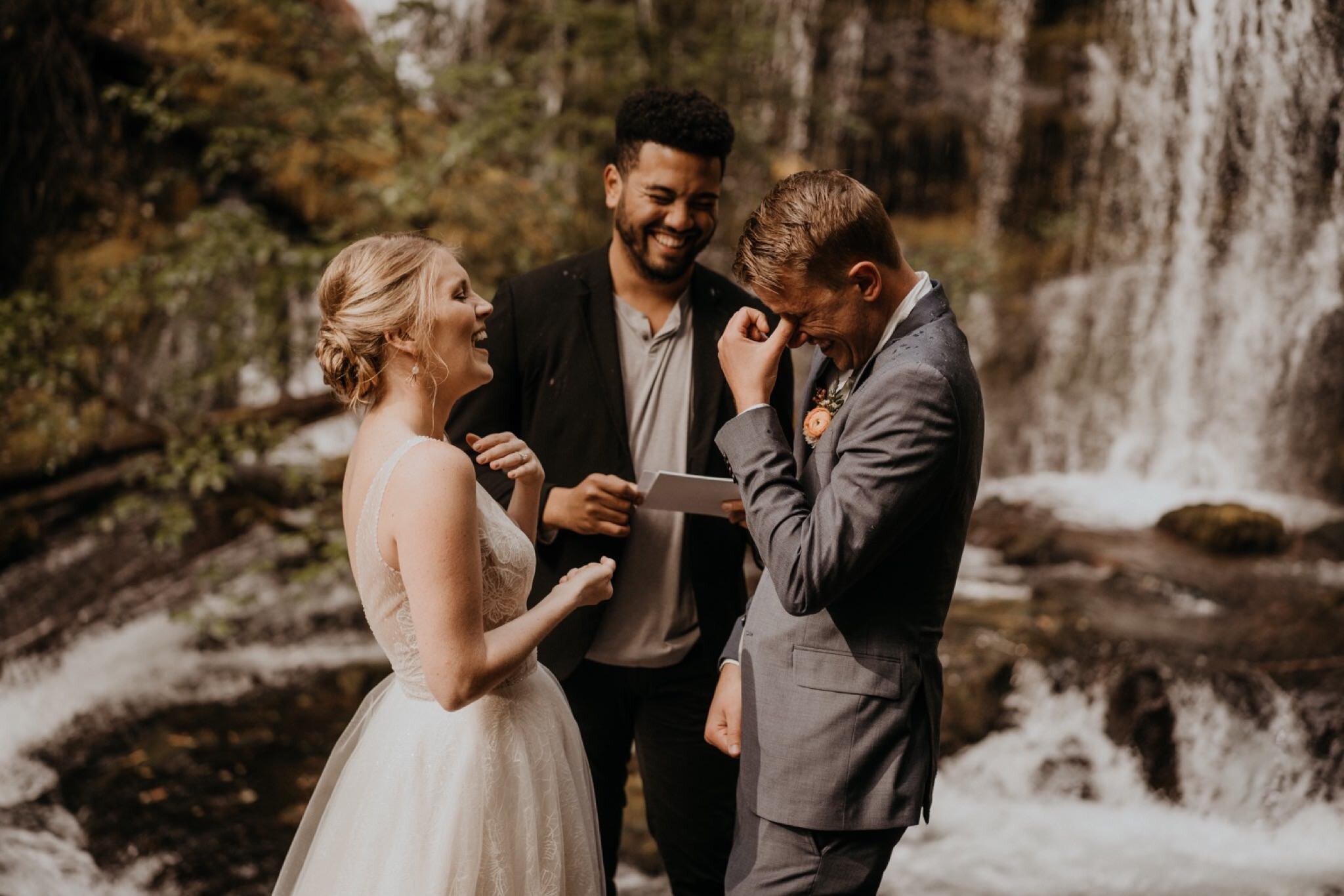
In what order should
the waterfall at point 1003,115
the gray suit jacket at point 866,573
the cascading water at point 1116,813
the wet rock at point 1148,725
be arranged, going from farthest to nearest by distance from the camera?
the waterfall at point 1003,115 → the wet rock at point 1148,725 → the cascading water at point 1116,813 → the gray suit jacket at point 866,573

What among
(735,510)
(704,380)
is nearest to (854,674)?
(735,510)

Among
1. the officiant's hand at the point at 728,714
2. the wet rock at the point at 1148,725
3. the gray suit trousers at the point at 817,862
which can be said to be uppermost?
the officiant's hand at the point at 728,714

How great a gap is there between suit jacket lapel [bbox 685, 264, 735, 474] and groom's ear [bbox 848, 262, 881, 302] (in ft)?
2.47

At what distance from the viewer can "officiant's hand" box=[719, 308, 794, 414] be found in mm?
1854

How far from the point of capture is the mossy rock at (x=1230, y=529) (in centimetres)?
671

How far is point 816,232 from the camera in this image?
5.77 feet

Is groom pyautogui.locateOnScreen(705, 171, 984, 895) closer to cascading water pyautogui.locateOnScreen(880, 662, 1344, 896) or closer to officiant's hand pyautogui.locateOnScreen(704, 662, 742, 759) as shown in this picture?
officiant's hand pyautogui.locateOnScreen(704, 662, 742, 759)

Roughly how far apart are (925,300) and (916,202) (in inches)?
355

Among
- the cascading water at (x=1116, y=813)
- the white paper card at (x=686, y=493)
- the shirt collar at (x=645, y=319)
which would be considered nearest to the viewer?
the white paper card at (x=686, y=493)

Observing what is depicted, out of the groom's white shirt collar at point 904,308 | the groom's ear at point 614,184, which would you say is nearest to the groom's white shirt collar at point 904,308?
Answer: the groom's white shirt collar at point 904,308

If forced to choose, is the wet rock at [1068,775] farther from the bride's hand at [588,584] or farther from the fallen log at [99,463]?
the fallen log at [99,463]

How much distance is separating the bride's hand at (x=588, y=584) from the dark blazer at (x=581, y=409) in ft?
1.68

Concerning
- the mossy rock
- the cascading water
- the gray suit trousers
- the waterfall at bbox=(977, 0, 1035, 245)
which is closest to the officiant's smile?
the gray suit trousers

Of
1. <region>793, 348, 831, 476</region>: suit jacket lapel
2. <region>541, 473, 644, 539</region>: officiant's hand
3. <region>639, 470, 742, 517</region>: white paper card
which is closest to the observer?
<region>793, 348, 831, 476</region>: suit jacket lapel
